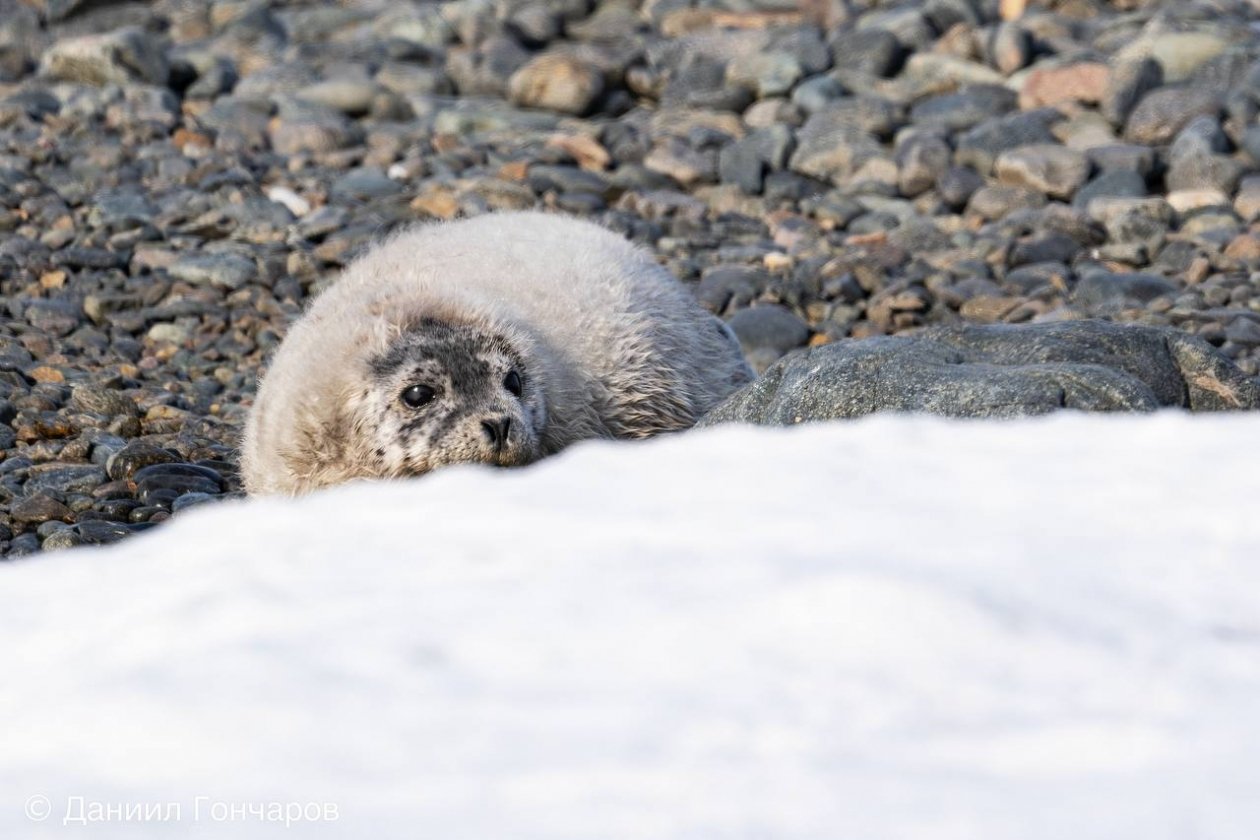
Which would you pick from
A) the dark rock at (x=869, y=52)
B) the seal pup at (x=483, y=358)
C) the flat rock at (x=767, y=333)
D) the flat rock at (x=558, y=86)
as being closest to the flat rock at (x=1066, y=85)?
the dark rock at (x=869, y=52)

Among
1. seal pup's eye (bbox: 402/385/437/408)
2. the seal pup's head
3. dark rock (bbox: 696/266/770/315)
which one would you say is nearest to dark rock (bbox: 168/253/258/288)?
dark rock (bbox: 696/266/770/315)

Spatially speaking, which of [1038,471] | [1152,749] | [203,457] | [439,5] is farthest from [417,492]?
[439,5]

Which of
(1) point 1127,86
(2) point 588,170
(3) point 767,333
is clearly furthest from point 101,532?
(1) point 1127,86

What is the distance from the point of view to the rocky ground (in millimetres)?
7125

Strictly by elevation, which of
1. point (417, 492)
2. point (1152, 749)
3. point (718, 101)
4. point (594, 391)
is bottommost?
point (718, 101)

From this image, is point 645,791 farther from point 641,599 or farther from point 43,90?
point 43,90

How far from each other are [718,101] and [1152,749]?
9.28m

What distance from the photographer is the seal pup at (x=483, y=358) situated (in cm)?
471

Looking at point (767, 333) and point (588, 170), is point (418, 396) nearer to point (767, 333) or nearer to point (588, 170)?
point (767, 333)

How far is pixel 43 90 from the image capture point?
35.1ft

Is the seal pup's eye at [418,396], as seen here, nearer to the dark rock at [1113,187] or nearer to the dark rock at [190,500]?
the dark rock at [190,500]

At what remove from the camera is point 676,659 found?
6.48ft

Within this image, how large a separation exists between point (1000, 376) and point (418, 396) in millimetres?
1622

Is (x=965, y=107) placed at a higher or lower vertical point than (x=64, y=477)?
lower
